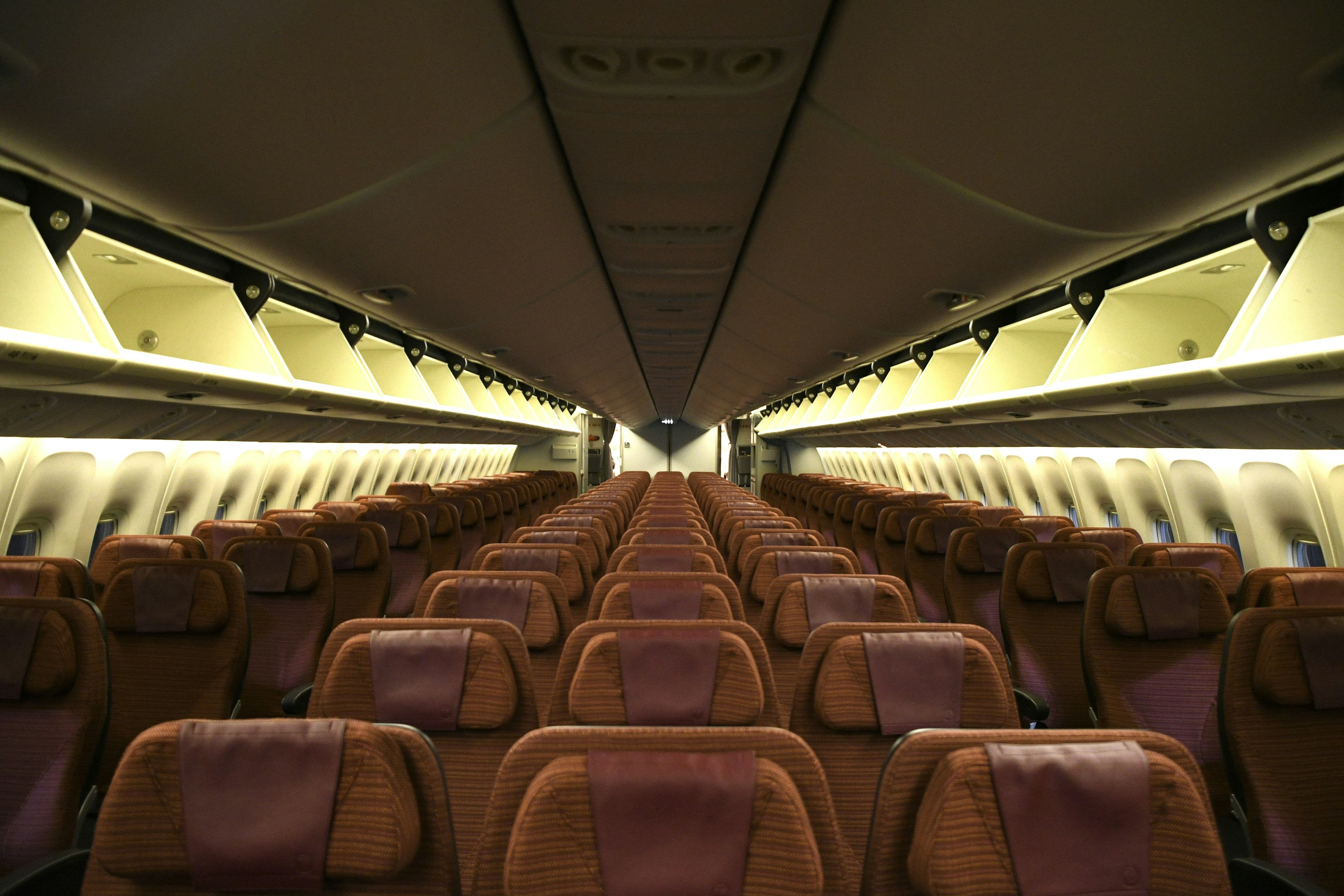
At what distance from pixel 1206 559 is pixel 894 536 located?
3143 mm

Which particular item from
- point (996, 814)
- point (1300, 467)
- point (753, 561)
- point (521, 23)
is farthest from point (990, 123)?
point (1300, 467)

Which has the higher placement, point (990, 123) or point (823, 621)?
point (990, 123)

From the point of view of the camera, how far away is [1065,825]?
4.82ft

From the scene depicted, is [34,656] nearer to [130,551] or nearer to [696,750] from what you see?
[696,750]

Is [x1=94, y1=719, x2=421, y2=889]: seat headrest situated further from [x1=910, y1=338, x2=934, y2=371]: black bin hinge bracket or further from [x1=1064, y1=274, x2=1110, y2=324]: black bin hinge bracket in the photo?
[x1=910, y1=338, x2=934, y2=371]: black bin hinge bracket

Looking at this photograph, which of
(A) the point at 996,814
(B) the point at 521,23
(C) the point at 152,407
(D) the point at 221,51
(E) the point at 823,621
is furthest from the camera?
(C) the point at 152,407

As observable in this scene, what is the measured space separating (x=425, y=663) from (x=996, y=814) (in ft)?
5.58

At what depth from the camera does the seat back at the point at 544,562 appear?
458cm

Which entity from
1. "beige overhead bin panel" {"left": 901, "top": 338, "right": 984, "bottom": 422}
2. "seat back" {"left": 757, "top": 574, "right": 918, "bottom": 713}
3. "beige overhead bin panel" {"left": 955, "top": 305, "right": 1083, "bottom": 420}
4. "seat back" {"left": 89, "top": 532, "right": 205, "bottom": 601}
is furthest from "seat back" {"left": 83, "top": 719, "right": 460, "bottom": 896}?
"beige overhead bin panel" {"left": 901, "top": 338, "right": 984, "bottom": 422}

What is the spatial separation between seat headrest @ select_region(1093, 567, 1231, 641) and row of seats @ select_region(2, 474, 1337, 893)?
0.92 metres

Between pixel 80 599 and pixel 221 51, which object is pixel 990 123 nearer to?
pixel 221 51

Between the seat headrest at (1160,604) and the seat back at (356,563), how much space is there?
4.56 m

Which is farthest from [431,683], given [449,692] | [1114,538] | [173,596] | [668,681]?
[1114,538]

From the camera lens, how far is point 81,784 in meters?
2.49
